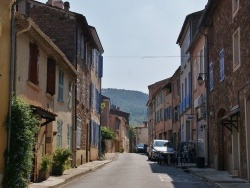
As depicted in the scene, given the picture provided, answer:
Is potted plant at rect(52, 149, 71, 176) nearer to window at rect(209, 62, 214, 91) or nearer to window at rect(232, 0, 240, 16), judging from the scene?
window at rect(232, 0, 240, 16)

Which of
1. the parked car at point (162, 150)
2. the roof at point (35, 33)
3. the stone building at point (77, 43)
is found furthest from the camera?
the parked car at point (162, 150)

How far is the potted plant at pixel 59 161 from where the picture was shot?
789 inches

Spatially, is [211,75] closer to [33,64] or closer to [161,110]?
[33,64]

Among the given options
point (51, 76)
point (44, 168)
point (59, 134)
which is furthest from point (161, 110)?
point (44, 168)

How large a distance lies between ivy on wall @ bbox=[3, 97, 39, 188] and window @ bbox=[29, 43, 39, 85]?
3.34m

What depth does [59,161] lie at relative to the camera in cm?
2016

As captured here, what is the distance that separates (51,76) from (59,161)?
11.7ft

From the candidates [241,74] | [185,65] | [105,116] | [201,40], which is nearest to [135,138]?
[105,116]

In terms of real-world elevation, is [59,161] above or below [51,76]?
below

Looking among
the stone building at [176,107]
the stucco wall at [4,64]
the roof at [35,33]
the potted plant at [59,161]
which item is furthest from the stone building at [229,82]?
the stone building at [176,107]

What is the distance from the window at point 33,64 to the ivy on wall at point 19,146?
334 cm

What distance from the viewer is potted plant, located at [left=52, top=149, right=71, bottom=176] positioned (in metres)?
20.0

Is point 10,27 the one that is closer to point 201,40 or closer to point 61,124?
point 61,124

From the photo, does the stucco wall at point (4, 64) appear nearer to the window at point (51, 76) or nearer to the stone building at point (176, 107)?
the window at point (51, 76)
